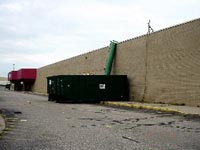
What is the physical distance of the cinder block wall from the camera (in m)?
25.4

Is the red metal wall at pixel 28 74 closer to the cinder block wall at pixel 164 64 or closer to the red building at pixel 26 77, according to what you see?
the red building at pixel 26 77

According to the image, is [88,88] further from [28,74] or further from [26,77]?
[26,77]

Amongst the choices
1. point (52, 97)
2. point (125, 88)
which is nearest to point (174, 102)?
point (125, 88)

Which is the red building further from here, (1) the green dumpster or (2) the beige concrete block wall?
(1) the green dumpster

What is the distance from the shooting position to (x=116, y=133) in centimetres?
1080

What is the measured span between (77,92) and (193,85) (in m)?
10.9

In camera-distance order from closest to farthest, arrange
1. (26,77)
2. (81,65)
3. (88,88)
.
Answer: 1. (88,88)
2. (81,65)
3. (26,77)

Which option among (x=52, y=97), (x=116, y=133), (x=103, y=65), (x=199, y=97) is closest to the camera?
(x=116, y=133)

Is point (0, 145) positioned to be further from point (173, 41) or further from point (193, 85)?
point (173, 41)

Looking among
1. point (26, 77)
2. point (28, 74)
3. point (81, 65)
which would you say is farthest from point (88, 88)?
point (26, 77)

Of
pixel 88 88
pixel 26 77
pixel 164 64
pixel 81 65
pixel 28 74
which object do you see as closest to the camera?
pixel 164 64

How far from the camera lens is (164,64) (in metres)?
29.0

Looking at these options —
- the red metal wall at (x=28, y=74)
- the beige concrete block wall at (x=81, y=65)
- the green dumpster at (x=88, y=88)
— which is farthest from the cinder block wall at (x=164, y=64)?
the red metal wall at (x=28, y=74)

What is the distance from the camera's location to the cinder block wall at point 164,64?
2538 cm
